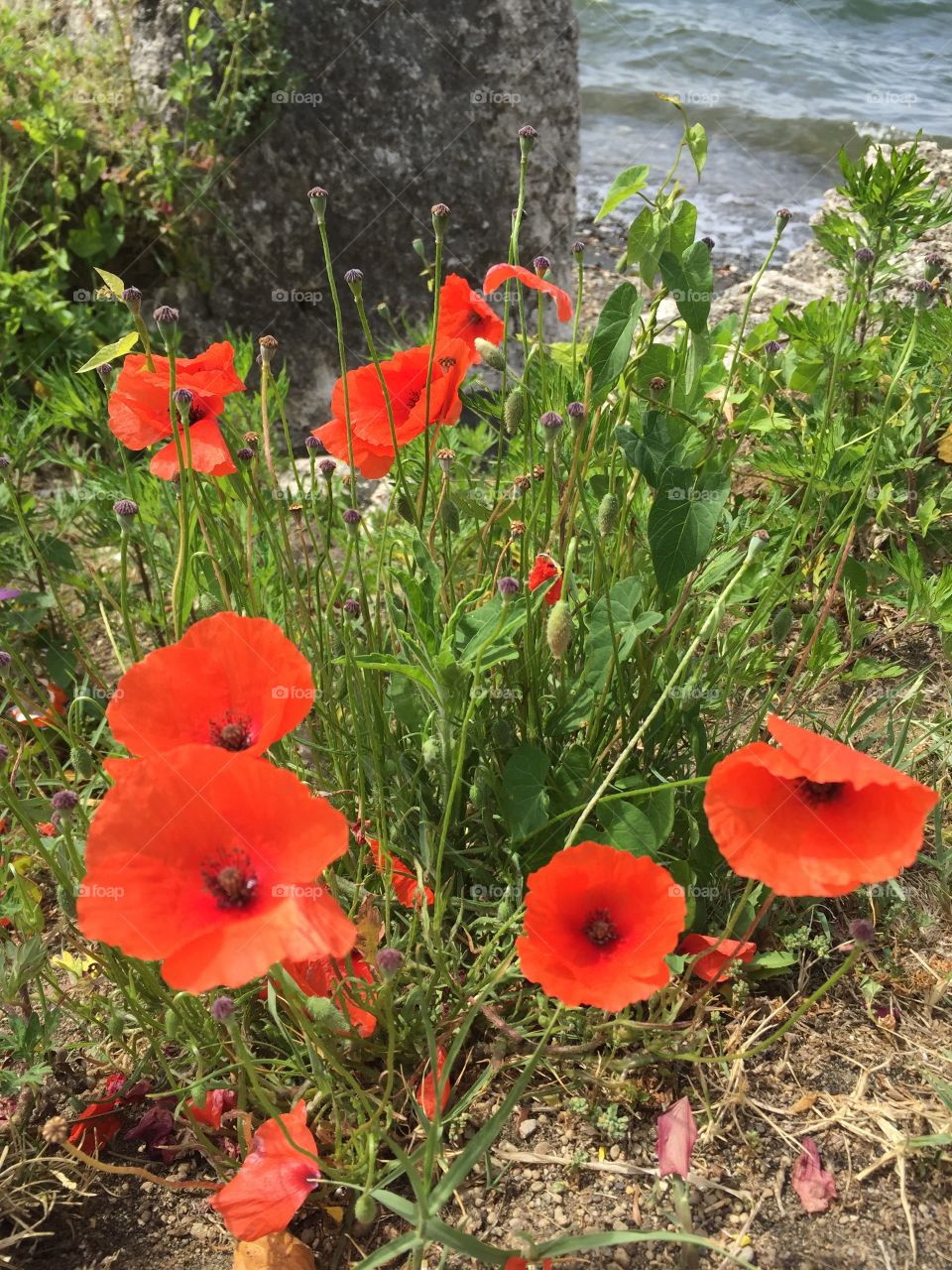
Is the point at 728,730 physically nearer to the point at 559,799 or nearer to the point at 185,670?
the point at 559,799

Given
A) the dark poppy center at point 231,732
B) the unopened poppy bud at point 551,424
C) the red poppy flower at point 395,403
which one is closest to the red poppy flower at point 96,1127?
the dark poppy center at point 231,732

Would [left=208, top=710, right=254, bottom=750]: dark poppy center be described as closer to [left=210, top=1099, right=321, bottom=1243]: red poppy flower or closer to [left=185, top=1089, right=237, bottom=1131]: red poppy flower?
[left=210, top=1099, right=321, bottom=1243]: red poppy flower

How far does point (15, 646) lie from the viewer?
→ 7.35ft

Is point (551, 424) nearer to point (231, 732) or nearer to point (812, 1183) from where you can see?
point (231, 732)

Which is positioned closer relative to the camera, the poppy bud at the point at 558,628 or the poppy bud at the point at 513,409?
the poppy bud at the point at 558,628

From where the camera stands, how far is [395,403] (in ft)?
5.51

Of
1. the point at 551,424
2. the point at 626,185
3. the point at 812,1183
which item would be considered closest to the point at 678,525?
the point at 551,424

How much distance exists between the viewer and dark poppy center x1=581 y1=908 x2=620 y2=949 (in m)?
1.29

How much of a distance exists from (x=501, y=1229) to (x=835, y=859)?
0.65 metres

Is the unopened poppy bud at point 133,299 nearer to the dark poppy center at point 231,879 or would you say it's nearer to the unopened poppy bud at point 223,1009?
the dark poppy center at point 231,879

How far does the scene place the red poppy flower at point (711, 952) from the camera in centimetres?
147

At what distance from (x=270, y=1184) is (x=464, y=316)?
133 cm

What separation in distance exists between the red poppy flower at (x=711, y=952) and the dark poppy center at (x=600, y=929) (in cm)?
22

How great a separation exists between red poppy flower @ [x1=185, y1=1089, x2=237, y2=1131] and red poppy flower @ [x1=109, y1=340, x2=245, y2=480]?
843mm
